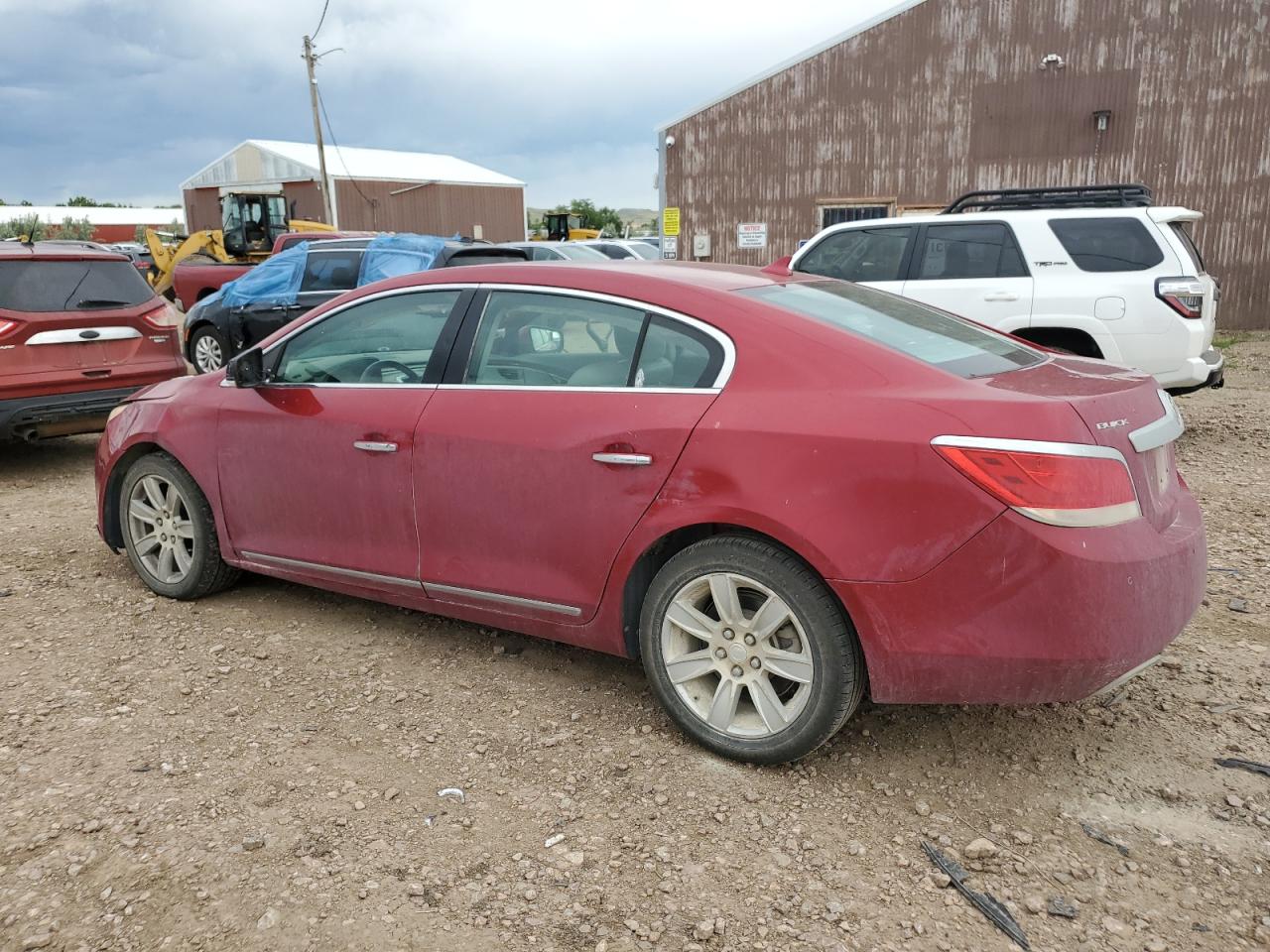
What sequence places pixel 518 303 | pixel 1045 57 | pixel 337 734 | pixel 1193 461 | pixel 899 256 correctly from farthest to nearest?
pixel 1045 57
pixel 899 256
pixel 1193 461
pixel 518 303
pixel 337 734

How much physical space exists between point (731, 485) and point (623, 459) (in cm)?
40

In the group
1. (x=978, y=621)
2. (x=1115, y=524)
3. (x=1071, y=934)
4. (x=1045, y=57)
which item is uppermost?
(x=1045, y=57)

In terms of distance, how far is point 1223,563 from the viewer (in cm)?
484

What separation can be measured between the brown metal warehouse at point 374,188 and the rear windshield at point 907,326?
39698mm

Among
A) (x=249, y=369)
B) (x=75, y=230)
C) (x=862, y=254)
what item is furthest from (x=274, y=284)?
(x=75, y=230)

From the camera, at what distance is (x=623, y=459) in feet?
10.3

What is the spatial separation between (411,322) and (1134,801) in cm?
297

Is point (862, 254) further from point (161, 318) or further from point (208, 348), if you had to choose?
point (208, 348)

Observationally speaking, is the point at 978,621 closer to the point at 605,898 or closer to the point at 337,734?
the point at 605,898

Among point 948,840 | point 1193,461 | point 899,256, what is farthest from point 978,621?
point 899,256

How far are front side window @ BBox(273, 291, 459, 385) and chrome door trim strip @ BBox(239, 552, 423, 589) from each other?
2.47 feet

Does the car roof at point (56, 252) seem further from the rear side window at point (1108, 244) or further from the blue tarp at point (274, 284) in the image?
the rear side window at point (1108, 244)

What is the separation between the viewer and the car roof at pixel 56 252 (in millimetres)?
6953

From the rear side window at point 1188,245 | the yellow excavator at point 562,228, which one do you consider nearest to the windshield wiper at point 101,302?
the rear side window at point 1188,245
